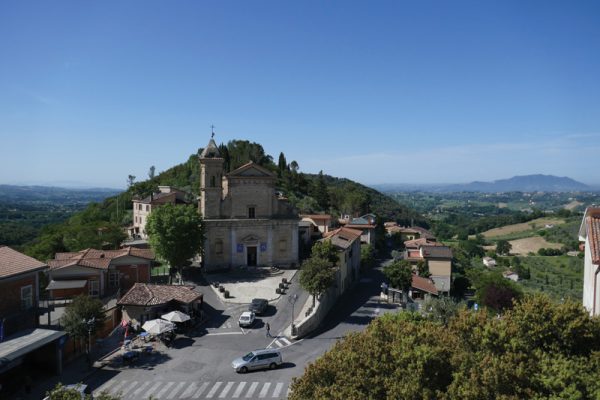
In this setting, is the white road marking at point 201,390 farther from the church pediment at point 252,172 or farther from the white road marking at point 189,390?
the church pediment at point 252,172

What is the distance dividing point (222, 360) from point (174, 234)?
17818 millimetres

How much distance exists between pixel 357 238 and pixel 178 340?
30.1 m

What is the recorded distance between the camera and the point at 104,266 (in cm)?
3788

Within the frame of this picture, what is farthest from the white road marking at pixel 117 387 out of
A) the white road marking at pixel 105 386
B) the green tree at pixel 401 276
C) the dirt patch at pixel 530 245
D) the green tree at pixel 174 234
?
the dirt patch at pixel 530 245

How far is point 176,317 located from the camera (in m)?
30.7

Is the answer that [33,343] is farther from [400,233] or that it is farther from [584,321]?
[400,233]

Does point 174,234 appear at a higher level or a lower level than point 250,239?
higher

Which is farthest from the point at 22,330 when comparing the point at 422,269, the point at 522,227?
the point at 522,227

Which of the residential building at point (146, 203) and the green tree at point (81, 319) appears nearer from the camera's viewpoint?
the green tree at point (81, 319)

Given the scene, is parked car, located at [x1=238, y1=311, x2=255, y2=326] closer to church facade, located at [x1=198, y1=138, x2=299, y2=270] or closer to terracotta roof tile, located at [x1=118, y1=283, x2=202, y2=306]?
terracotta roof tile, located at [x1=118, y1=283, x2=202, y2=306]

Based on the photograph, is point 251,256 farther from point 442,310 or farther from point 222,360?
point 442,310

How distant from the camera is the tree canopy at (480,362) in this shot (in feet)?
38.8

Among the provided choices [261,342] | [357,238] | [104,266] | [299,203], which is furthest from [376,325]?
[299,203]

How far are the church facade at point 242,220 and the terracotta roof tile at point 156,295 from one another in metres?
13.5
